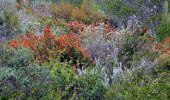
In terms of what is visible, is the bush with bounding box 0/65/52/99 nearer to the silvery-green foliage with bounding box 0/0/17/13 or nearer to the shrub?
the shrub

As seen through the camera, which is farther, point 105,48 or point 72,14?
point 72,14

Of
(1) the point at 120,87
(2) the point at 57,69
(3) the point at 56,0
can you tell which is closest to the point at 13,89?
(2) the point at 57,69

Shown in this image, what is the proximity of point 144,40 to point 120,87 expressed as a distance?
225cm

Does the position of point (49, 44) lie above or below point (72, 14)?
above

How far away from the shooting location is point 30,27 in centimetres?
1012

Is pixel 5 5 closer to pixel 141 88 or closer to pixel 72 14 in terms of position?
pixel 72 14

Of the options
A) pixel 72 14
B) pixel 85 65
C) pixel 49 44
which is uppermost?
pixel 49 44

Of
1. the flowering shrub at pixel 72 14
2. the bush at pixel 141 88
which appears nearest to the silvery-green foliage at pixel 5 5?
the flowering shrub at pixel 72 14

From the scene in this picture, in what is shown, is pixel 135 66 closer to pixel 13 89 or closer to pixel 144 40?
pixel 144 40

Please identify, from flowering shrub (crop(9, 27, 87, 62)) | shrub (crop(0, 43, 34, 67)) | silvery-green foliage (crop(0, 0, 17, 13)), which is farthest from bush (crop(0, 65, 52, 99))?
silvery-green foliage (crop(0, 0, 17, 13))

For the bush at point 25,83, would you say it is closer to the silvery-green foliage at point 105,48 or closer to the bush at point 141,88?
the bush at point 141,88

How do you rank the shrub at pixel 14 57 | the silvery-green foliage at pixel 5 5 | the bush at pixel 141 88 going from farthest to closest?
1. the silvery-green foliage at pixel 5 5
2. the shrub at pixel 14 57
3. the bush at pixel 141 88

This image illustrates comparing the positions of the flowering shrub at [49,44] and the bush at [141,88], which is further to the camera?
the flowering shrub at [49,44]

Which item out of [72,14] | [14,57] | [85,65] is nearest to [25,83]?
[14,57]
